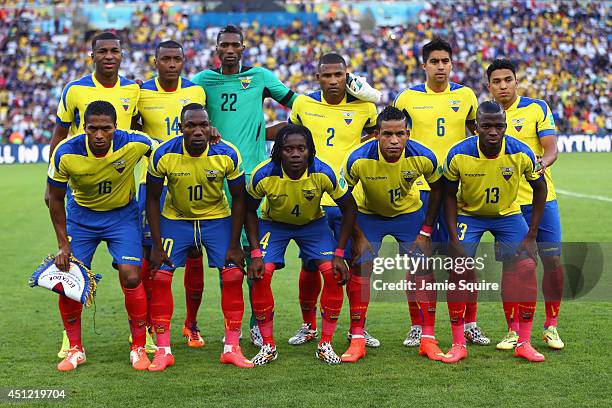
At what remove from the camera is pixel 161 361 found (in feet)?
20.9

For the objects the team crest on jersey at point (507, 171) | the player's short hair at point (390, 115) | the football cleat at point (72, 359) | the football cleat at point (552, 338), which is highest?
the player's short hair at point (390, 115)

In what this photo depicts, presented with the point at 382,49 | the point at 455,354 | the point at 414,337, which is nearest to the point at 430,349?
the point at 455,354

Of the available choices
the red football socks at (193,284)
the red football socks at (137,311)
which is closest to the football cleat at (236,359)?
the red football socks at (137,311)

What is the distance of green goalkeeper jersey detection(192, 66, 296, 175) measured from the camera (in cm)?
739

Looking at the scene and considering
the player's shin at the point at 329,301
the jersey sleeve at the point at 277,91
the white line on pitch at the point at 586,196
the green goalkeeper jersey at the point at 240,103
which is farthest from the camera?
the white line on pitch at the point at 586,196

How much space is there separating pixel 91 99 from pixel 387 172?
249cm

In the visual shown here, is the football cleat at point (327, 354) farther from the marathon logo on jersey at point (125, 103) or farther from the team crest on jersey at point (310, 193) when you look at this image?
the marathon logo on jersey at point (125, 103)

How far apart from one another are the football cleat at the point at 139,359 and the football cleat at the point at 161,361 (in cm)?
5

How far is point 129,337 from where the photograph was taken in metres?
7.36

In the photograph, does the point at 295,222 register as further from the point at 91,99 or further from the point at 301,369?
the point at 91,99

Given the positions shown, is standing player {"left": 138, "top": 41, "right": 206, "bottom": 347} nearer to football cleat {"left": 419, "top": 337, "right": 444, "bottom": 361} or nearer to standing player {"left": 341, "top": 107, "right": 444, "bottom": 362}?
standing player {"left": 341, "top": 107, "right": 444, "bottom": 362}

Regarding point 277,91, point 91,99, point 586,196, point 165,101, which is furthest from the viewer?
point 586,196

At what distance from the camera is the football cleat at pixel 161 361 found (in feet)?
20.6

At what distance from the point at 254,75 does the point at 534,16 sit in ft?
119
